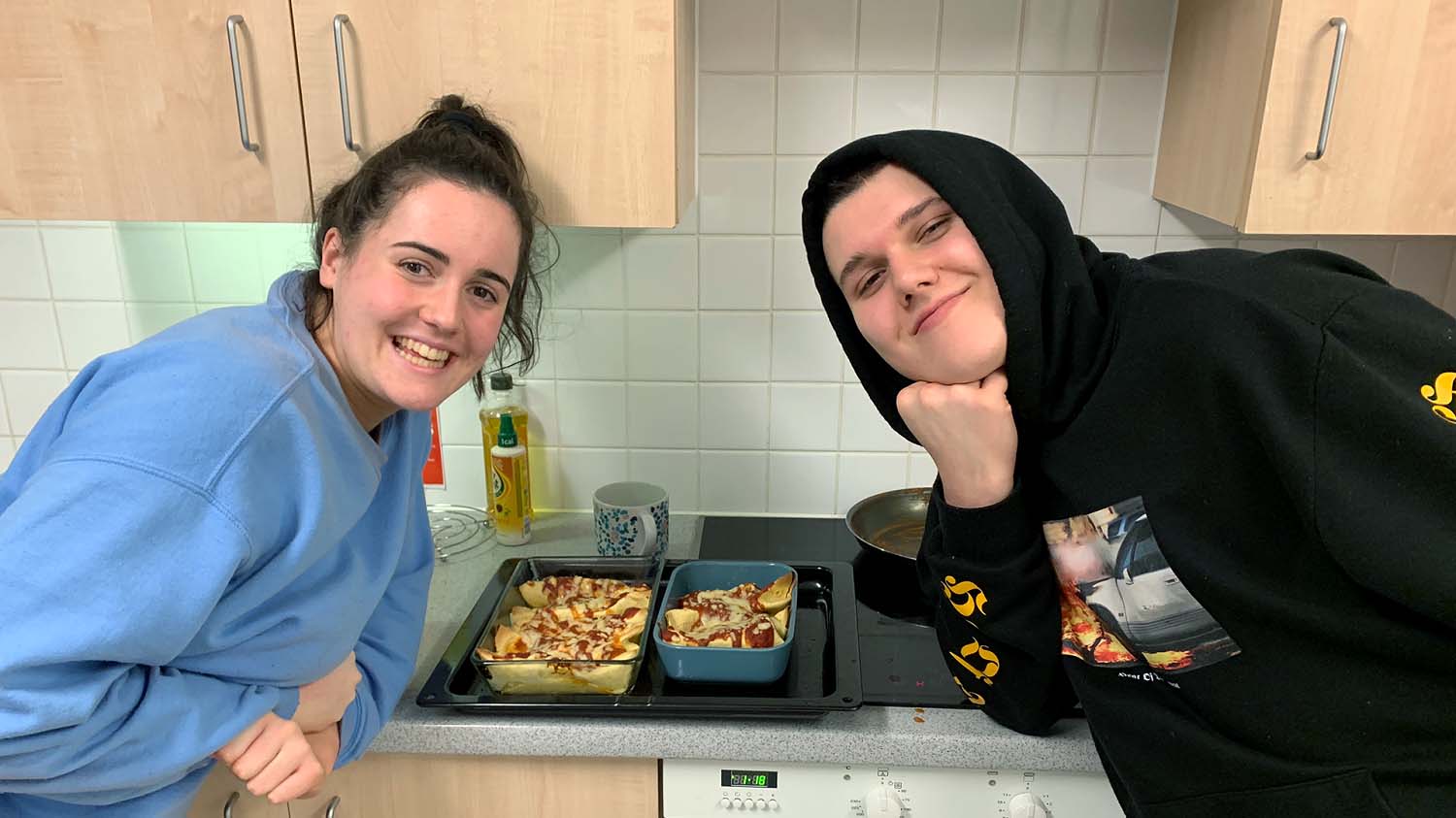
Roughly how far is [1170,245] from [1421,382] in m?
0.86

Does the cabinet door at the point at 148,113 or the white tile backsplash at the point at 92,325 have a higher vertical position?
the cabinet door at the point at 148,113

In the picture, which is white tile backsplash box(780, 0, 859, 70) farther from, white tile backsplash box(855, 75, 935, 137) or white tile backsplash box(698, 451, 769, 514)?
white tile backsplash box(698, 451, 769, 514)

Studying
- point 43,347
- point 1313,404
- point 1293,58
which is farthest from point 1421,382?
point 43,347

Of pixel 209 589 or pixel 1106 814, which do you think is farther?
pixel 1106 814

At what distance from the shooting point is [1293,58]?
1.17 metres

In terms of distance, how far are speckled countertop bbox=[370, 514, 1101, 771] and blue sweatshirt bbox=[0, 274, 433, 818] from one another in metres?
0.20

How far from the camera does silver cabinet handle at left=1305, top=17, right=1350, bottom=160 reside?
1134mm

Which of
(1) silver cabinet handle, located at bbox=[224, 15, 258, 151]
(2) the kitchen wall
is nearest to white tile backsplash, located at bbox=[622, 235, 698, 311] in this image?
(2) the kitchen wall

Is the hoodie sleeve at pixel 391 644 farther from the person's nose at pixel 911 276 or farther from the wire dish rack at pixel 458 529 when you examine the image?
the person's nose at pixel 911 276

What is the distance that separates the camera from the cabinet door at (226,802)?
3.81ft

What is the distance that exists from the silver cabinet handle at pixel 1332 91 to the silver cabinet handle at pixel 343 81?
3.79ft

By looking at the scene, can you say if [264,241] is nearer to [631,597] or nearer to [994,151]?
[631,597]

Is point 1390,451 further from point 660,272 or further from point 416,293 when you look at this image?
point 660,272

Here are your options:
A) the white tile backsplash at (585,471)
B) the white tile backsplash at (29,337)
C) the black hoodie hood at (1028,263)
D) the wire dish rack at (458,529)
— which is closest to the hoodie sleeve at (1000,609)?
the black hoodie hood at (1028,263)
